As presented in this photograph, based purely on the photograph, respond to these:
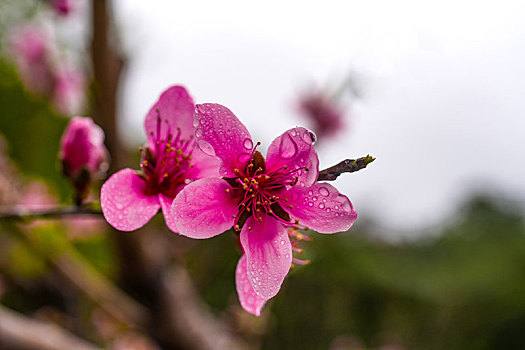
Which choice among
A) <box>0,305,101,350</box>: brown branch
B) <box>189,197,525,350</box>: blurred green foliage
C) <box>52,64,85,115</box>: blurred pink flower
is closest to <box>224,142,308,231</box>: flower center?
<box>0,305,101,350</box>: brown branch

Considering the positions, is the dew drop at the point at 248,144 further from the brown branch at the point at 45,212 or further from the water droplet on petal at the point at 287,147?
the brown branch at the point at 45,212

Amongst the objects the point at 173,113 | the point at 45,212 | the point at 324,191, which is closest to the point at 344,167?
the point at 324,191

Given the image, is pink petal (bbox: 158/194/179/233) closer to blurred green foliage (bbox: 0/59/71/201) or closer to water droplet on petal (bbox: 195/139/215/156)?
water droplet on petal (bbox: 195/139/215/156)

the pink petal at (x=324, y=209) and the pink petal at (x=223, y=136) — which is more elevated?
the pink petal at (x=223, y=136)

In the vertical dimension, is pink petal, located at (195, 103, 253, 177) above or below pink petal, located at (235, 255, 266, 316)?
above

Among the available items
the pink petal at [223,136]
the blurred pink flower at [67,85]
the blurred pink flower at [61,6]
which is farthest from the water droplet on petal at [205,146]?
the blurred pink flower at [67,85]

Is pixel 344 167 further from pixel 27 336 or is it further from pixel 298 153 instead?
pixel 27 336
